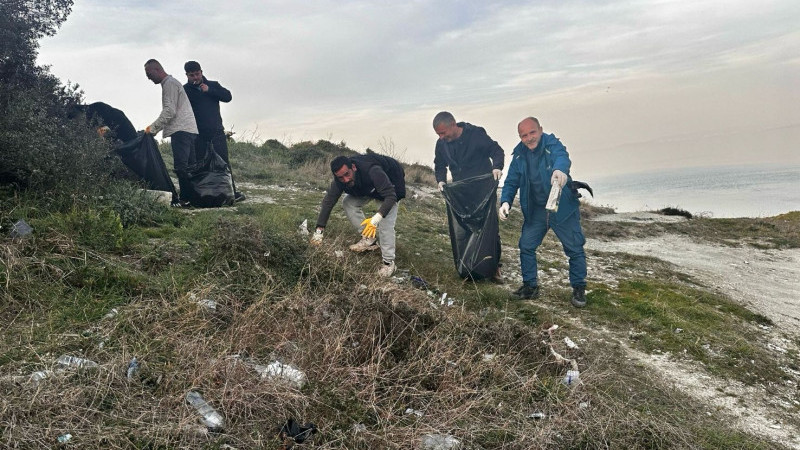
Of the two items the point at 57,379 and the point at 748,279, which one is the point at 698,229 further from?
the point at 57,379

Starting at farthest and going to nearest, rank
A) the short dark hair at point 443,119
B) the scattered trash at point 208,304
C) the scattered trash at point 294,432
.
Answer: the short dark hair at point 443,119 < the scattered trash at point 208,304 < the scattered trash at point 294,432

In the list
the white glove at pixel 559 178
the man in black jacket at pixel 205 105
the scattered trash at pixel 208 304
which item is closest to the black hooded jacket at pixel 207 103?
the man in black jacket at pixel 205 105

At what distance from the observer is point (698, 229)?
11.9m

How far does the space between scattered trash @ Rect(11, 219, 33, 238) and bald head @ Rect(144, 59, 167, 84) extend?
279cm

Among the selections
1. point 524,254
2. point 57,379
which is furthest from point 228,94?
point 57,379

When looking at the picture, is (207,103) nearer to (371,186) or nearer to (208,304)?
(371,186)

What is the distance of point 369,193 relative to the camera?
4969 mm

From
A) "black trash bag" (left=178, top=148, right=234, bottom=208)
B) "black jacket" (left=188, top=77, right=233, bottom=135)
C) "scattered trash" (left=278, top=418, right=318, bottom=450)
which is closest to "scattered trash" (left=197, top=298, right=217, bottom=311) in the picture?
"scattered trash" (left=278, top=418, right=318, bottom=450)

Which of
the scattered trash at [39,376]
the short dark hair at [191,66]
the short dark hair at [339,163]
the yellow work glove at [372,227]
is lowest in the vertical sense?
the scattered trash at [39,376]

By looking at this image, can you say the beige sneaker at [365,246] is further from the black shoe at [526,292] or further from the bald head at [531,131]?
the bald head at [531,131]

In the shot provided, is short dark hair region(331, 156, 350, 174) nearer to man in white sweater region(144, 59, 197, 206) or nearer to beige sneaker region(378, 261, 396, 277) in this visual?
beige sneaker region(378, 261, 396, 277)

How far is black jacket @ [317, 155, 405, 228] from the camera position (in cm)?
467

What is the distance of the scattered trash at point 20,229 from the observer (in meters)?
3.61

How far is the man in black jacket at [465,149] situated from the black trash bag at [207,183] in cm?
283
